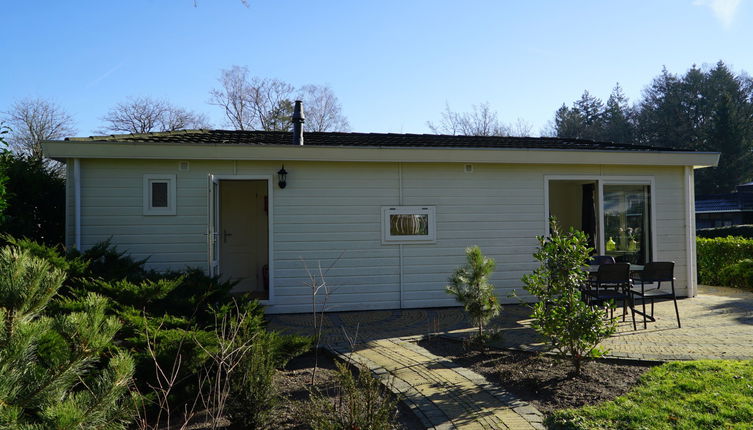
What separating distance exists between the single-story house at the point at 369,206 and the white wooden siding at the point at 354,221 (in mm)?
17

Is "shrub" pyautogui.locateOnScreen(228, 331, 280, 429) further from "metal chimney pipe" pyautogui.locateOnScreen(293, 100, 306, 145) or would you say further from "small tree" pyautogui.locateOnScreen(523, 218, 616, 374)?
"metal chimney pipe" pyautogui.locateOnScreen(293, 100, 306, 145)

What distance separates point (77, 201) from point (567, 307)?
6.80 metres

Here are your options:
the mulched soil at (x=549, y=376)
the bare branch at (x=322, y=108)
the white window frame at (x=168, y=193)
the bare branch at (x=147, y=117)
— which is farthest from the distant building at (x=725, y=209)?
the bare branch at (x=147, y=117)

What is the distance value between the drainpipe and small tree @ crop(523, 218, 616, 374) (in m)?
6.41

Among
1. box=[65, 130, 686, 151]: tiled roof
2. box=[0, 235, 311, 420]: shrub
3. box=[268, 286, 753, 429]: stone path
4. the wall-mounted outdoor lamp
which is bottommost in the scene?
box=[268, 286, 753, 429]: stone path

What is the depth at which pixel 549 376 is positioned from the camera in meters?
4.30

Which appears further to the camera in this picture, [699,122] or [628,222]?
[699,122]

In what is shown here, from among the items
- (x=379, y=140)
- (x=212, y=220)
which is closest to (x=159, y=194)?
(x=212, y=220)

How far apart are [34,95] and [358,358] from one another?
29.9 m

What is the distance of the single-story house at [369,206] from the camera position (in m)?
7.40

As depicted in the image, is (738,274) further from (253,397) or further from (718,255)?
(253,397)

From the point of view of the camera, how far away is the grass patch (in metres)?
3.26

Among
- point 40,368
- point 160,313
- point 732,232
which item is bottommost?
point 160,313

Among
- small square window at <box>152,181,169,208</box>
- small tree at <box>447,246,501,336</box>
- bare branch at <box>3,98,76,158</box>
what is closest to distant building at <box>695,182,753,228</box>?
small tree at <box>447,246,501,336</box>
